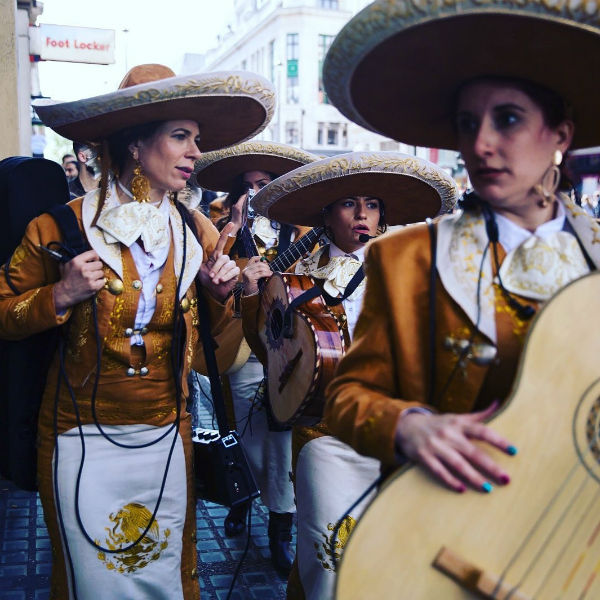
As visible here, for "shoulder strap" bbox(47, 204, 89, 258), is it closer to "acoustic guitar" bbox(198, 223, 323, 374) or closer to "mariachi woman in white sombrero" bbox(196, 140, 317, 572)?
"acoustic guitar" bbox(198, 223, 323, 374)

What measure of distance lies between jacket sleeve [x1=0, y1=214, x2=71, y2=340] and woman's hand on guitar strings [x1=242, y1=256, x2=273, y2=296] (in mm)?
1517

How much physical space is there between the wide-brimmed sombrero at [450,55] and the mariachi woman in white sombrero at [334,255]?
162 cm

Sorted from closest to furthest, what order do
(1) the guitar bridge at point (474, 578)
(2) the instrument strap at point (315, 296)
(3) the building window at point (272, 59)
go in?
(1) the guitar bridge at point (474, 578), (2) the instrument strap at point (315, 296), (3) the building window at point (272, 59)

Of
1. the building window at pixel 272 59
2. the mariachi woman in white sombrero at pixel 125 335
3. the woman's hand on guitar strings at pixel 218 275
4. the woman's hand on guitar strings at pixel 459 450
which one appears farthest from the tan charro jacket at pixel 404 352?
the building window at pixel 272 59

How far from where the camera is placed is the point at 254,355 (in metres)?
5.30

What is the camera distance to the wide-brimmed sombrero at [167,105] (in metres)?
2.87

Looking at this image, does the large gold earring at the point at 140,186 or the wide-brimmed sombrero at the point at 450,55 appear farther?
the large gold earring at the point at 140,186

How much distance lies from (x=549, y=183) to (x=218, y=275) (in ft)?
5.80

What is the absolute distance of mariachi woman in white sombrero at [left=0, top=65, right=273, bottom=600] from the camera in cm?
291

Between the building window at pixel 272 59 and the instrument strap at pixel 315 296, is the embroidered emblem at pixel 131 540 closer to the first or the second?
the instrument strap at pixel 315 296

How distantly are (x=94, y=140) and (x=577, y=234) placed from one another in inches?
90.0

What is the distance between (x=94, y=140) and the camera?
3.33 meters

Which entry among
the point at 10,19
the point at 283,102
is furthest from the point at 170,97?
the point at 283,102

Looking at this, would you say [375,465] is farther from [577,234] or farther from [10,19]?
[10,19]
